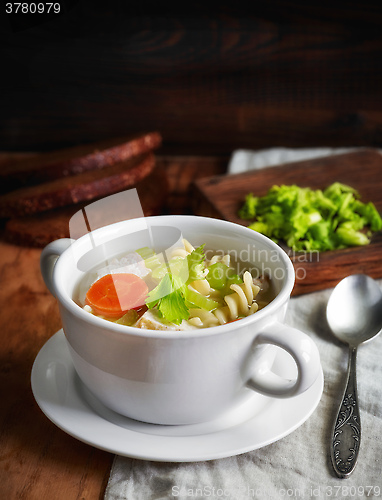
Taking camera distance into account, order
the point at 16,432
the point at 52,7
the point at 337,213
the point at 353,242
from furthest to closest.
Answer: the point at 52,7 → the point at 337,213 → the point at 353,242 → the point at 16,432

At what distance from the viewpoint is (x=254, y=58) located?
2.25 m

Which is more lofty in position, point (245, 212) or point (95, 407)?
point (95, 407)

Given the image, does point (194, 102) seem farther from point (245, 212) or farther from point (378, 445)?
point (378, 445)

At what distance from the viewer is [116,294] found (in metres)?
0.94

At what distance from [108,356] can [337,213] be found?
968 millimetres

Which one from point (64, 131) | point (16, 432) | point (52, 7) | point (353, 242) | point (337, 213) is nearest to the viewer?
point (16, 432)

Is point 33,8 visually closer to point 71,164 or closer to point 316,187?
point 71,164

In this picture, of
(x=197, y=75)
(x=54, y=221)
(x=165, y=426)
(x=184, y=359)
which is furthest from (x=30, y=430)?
(x=197, y=75)

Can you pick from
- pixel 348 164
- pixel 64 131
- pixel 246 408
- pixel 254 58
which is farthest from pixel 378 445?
pixel 64 131

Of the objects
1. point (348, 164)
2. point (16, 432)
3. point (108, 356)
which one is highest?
point (108, 356)

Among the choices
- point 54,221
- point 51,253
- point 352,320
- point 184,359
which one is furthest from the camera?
point 54,221

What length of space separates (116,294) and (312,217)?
0.74m

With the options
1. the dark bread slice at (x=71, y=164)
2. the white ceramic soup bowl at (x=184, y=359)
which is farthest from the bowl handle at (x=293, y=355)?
the dark bread slice at (x=71, y=164)

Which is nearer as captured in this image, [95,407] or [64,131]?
[95,407]
